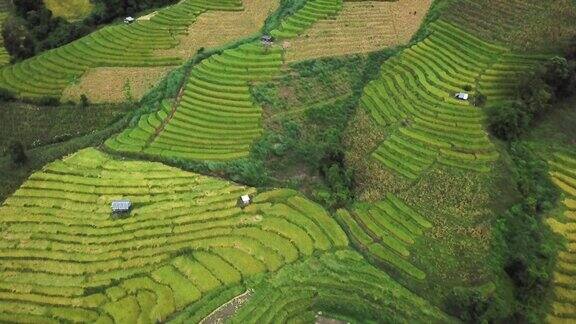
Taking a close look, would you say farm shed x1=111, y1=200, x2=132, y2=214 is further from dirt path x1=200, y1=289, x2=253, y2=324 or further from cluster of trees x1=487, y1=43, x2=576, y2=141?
cluster of trees x1=487, y1=43, x2=576, y2=141

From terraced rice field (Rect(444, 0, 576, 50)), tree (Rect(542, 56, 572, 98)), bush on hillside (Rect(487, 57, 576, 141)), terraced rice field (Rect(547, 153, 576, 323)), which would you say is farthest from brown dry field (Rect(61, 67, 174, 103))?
terraced rice field (Rect(547, 153, 576, 323))

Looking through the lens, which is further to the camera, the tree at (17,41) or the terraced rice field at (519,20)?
the tree at (17,41)

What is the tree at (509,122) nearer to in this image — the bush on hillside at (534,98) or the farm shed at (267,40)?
the bush on hillside at (534,98)


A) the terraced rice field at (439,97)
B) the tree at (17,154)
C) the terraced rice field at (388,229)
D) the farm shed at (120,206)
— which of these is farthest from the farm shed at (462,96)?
the tree at (17,154)

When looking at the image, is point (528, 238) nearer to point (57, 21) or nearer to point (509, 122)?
point (509, 122)

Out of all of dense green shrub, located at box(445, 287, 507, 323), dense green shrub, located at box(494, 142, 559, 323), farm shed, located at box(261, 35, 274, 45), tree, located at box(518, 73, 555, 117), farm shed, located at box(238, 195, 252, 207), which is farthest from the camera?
farm shed, located at box(261, 35, 274, 45)

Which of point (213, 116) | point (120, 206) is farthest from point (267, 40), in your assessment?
point (120, 206)
